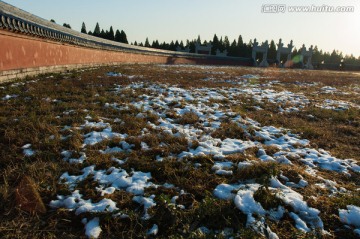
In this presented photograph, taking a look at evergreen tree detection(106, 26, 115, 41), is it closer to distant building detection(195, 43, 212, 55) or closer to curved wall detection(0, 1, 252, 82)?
distant building detection(195, 43, 212, 55)

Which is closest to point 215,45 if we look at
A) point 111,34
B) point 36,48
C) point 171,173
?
point 111,34

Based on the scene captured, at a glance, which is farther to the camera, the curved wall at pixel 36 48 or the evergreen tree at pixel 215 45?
the evergreen tree at pixel 215 45

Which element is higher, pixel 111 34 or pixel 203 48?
pixel 111 34

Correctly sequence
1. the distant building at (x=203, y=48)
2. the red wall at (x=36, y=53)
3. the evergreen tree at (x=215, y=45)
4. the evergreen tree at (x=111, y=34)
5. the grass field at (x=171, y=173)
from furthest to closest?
1. the evergreen tree at (x=215, y=45)
2. the distant building at (x=203, y=48)
3. the evergreen tree at (x=111, y=34)
4. the red wall at (x=36, y=53)
5. the grass field at (x=171, y=173)

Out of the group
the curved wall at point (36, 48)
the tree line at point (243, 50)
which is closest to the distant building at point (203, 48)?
the tree line at point (243, 50)

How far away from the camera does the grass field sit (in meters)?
3.34

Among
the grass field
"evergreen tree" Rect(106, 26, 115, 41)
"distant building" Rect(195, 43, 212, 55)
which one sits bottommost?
the grass field

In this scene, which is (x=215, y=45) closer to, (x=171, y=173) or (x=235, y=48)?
(x=235, y=48)

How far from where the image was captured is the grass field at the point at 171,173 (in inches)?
132

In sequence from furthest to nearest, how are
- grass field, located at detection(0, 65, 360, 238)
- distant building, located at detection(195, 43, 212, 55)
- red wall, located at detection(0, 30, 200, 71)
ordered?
1. distant building, located at detection(195, 43, 212, 55)
2. red wall, located at detection(0, 30, 200, 71)
3. grass field, located at detection(0, 65, 360, 238)

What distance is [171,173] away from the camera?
4.52m

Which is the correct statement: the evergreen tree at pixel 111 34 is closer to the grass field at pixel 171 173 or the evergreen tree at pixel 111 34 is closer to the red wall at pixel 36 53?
the red wall at pixel 36 53

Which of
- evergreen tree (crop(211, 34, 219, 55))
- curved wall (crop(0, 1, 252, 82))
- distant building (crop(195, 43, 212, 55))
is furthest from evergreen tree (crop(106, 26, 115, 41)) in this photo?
curved wall (crop(0, 1, 252, 82))

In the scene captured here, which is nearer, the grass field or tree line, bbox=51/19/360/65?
the grass field
